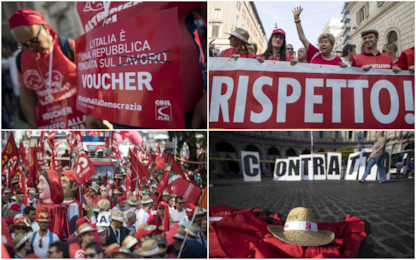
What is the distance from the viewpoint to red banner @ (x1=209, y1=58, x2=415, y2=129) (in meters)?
2.96

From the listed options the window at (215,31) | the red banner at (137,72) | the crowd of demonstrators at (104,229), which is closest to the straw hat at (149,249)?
the crowd of demonstrators at (104,229)

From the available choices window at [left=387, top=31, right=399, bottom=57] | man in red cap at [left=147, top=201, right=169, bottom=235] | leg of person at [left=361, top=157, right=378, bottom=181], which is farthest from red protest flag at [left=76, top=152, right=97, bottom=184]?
window at [left=387, top=31, right=399, bottom=57]

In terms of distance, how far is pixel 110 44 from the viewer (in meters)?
3.11

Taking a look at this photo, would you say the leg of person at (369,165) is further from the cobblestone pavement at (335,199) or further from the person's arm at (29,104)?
the person's arm at (29,104)

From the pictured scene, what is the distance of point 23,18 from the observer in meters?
3.28

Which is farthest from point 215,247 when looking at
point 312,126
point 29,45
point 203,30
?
point 29,45

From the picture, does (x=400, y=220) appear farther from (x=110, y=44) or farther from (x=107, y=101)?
(x=110, y=44)

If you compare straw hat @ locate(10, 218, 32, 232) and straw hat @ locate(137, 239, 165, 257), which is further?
straw hat @ locate(10, 218, 32, 232)

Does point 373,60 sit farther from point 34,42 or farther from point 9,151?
point 9,151

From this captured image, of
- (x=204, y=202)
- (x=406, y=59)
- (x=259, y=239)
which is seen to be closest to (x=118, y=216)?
(x=204, y=202)

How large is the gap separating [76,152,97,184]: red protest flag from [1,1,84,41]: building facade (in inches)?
66.1

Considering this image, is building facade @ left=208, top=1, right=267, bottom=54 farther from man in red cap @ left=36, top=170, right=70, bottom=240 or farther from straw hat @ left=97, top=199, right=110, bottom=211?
A: man in red cap @ left=36, top=170, right=70, bottom=240

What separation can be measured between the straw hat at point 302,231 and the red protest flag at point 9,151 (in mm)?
3633

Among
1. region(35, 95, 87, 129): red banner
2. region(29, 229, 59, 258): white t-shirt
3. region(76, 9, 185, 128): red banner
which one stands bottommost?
region(29, 229, 59, 258): white t-shirt
